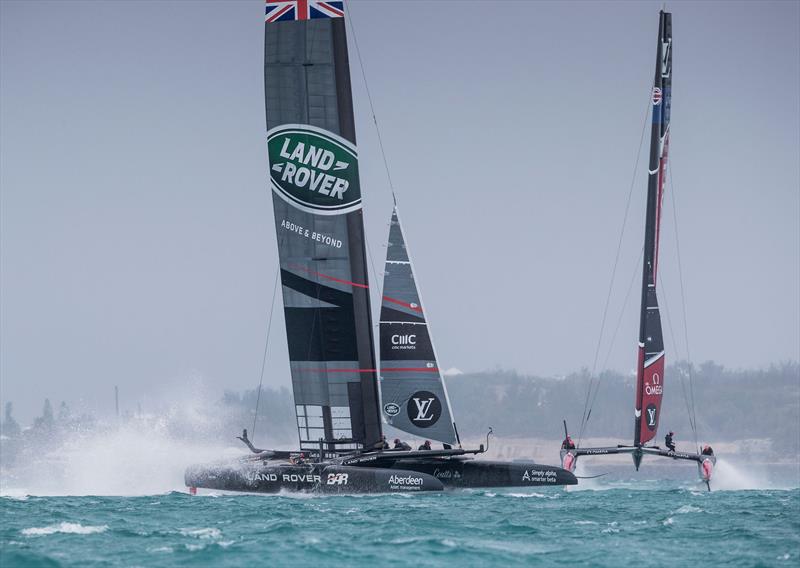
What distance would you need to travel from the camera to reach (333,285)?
37.8 metres

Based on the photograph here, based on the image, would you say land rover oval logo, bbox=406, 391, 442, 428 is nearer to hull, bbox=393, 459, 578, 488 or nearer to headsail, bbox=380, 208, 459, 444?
headsail, bbox=380, 208, 459, 444

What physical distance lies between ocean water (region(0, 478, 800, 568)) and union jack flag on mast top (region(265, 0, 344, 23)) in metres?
13.2

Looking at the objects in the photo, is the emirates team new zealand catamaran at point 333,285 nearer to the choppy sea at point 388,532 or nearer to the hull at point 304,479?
the hull at point 304,479

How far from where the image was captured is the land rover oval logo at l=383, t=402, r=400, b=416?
1494 inches

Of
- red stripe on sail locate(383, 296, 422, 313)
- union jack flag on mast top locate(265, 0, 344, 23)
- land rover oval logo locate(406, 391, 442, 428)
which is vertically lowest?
land rover oval logo locate(406, 391, 442, 428)

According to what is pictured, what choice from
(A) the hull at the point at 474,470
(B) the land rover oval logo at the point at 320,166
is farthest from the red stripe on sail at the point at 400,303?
(A) the hull at the point at 474,470

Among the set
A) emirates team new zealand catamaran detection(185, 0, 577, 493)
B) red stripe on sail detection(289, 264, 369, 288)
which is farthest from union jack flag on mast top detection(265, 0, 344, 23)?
red stripe on sail detection(289, 264, 369, 288)

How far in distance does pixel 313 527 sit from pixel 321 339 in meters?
11.0

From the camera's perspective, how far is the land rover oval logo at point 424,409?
124 feet

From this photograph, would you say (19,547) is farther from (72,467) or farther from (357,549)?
(72,467)

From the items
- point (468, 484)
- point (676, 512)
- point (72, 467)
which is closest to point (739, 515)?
point (676, 512)

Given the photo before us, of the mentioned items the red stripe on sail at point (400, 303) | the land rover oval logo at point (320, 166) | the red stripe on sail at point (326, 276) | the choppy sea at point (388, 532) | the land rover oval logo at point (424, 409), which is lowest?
the choppy sea at point (388, 532)

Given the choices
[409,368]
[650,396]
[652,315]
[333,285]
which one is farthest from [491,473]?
[652,315]

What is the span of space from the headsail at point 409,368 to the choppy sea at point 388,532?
239 centimetres
